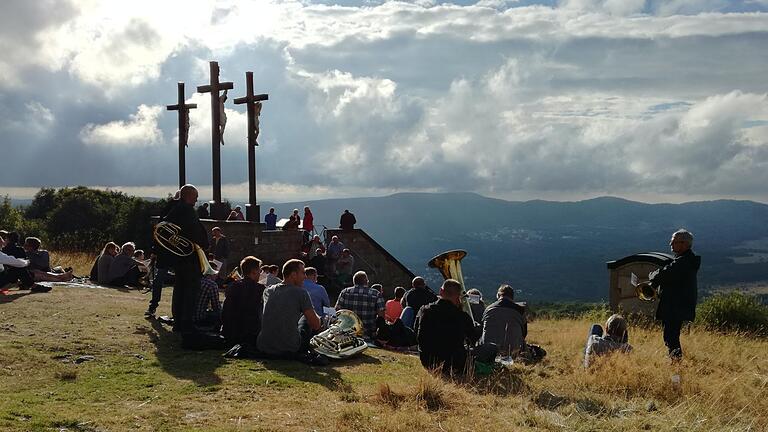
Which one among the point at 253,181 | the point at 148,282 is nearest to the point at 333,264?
the point at 253,181

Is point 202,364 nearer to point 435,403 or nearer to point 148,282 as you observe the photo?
point 435,403

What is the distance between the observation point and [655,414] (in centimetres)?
841

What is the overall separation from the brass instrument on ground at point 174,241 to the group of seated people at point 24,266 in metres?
4.00

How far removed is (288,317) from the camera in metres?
10.4

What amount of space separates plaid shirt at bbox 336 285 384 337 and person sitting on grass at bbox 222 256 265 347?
8.06 feet

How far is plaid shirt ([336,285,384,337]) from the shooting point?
13.3 meters

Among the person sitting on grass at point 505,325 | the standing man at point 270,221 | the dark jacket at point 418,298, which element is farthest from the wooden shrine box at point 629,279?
the standing man at point 270,221

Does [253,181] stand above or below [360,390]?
above

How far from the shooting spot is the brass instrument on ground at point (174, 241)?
465 inches

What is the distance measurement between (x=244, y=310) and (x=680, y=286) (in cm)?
570

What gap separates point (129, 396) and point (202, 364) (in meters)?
1.72

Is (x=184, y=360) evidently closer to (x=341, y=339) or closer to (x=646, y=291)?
(x=341, y=339)

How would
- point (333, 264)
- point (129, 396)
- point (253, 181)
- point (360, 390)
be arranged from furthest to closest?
point (253, 181) < point (333, 264) < point (360, 390) < point (129, 396)

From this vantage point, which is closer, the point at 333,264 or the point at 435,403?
the point at 435,403
